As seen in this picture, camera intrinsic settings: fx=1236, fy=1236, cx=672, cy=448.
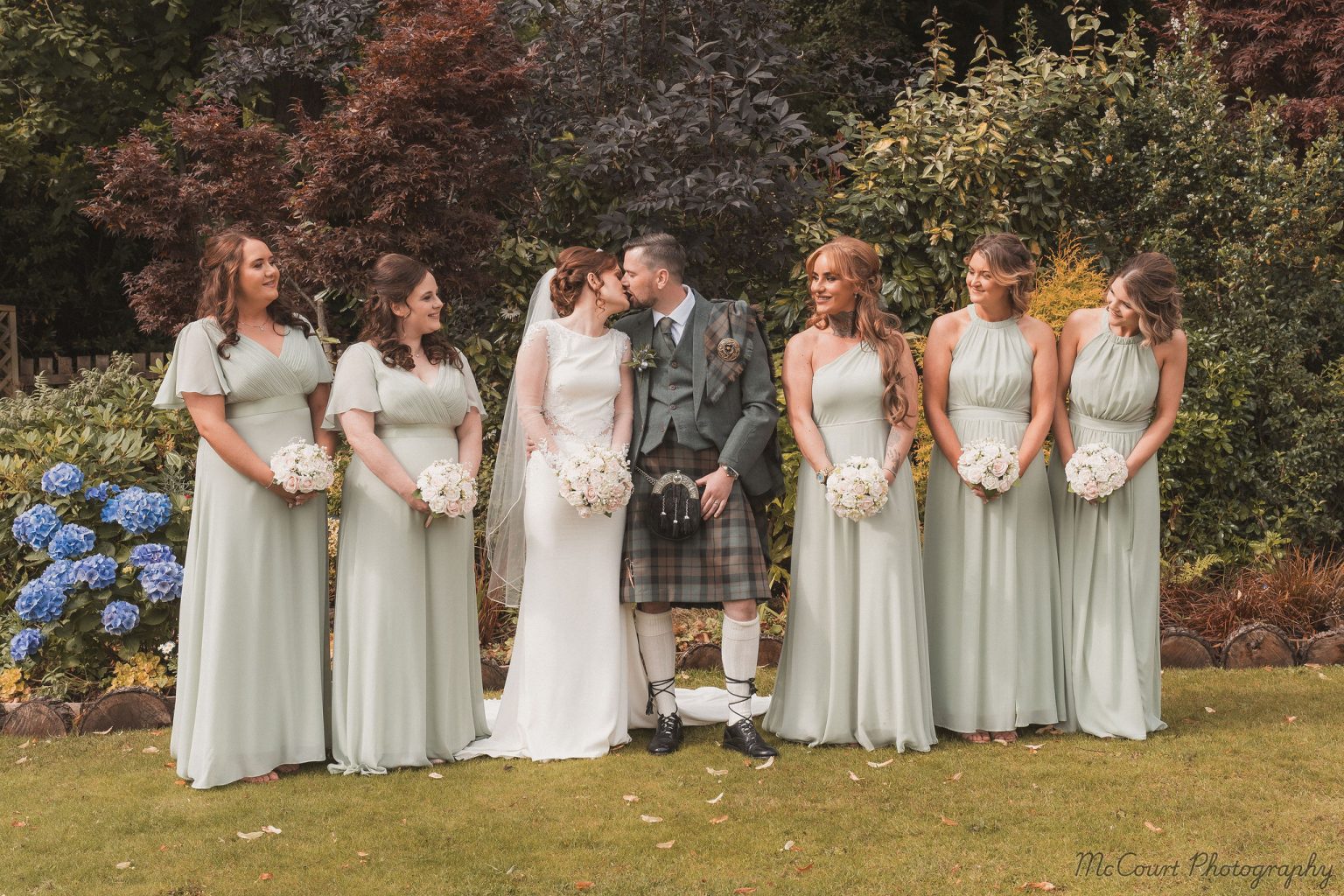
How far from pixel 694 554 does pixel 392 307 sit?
5.82ft

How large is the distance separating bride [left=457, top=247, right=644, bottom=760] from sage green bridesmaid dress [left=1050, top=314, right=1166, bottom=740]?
7.15 ft

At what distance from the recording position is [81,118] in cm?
1279

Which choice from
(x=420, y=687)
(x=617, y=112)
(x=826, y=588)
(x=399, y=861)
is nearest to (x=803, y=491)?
(x=826, y=588)

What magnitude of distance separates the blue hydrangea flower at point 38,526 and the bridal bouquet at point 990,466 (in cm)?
476

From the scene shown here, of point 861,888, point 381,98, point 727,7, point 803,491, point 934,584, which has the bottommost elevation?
point 861,888

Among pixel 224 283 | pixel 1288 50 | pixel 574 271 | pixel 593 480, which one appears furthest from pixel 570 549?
pixel 1288 50

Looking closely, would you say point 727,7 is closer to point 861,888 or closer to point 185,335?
point 185,335

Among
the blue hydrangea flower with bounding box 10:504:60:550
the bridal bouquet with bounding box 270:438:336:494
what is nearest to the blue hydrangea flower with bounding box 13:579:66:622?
the blue hydrangea flower with bounding box 10:504:60:550

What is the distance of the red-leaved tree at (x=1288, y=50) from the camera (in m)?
10.8

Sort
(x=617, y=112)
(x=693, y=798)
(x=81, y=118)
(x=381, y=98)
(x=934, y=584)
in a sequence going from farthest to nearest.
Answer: (x=81, y=118) → (x=617, y=112) → (x=381, y=98) → (x=934, y=584) → (x=693, y=798)

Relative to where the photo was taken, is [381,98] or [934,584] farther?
[381,98]

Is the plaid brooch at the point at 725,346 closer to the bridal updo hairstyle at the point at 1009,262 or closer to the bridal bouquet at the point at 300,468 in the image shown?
the bridal updo hairstyle at the point at 1009,262

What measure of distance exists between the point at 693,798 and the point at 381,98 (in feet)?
18.3

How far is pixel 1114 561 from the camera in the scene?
591 cm
